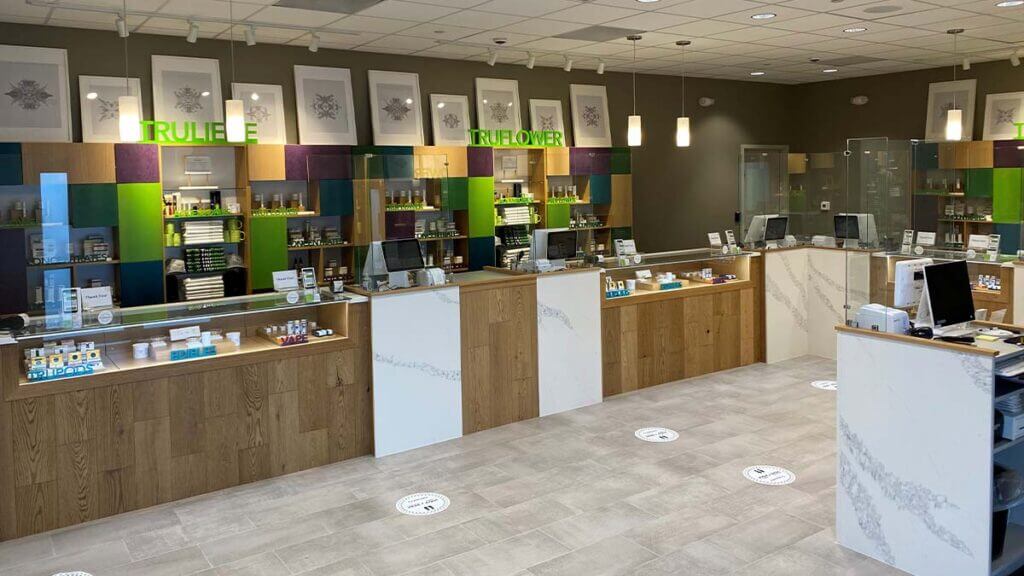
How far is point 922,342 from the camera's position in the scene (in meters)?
3.97

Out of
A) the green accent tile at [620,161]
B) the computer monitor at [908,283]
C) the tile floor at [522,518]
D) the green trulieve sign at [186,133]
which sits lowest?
the tile floor at [522,518]

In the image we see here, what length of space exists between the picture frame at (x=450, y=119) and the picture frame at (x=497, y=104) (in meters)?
0.20

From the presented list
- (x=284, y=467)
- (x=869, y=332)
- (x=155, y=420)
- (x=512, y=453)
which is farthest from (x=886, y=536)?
(x=155, y=420)

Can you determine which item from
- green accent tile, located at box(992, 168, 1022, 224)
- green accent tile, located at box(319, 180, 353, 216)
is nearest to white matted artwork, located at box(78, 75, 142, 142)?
green accent tile, located at box(319, 180, 353, 216)

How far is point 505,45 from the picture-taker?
8.63 meters

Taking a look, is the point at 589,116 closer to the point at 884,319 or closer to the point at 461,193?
the point at 461,193

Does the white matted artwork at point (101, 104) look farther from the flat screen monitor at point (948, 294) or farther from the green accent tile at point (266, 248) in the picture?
the flat screen monitor at point (948, 294)

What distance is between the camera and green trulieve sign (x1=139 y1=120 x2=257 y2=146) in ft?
24.9

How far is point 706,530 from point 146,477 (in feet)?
11.2

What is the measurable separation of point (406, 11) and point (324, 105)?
7.31 ft

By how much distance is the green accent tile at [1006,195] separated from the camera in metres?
8.03

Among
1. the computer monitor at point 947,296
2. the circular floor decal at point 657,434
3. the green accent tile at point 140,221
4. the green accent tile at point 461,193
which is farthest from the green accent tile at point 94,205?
the computer monitor at point 947,296

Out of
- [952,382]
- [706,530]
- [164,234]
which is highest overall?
[164,234]

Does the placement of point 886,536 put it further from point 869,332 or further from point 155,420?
point 155,420
